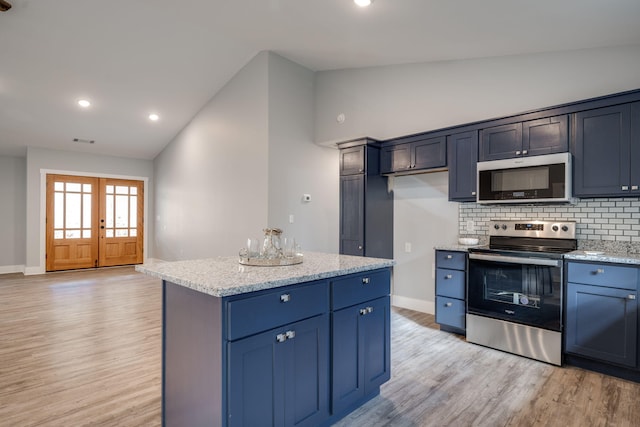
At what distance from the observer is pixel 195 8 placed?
12.5 feet

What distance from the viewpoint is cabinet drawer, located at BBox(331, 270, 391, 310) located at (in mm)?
2051

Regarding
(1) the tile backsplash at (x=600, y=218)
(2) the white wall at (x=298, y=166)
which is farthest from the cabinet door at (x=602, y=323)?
(2) the white wall at (x=298, y=166)

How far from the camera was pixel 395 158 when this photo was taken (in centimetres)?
444

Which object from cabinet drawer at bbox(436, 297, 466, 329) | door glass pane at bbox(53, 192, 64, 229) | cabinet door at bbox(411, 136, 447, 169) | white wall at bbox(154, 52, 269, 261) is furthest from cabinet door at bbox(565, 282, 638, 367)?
door glass pane at bbox(53, 192, 64, 229)

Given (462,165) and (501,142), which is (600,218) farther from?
(462,165)

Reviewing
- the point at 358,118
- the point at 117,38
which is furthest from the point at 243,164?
the point at 117,38

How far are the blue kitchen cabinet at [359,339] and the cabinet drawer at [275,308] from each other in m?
0.14

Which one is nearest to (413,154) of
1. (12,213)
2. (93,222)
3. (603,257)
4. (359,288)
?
(603,257)

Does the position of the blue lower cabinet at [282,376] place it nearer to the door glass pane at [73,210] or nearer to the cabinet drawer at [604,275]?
the cabinet drawer at [604,275]

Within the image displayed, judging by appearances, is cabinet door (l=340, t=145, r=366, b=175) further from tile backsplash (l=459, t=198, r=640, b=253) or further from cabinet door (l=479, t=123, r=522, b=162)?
tile backsplash (l=459, t=198, r=640, b=253)

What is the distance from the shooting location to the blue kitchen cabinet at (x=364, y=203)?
177 inches

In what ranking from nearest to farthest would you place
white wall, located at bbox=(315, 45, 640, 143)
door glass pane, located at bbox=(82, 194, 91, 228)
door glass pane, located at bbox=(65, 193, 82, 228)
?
white wall, located at bbox=(315, 45, 640, 143), door glass pane, located at bbox=(65, 193, 82, 228), door glass pane, located at bbox=(82, 194, 91, 228)

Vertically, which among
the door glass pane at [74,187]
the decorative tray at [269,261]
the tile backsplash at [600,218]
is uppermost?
the door glass pane at [74,187]

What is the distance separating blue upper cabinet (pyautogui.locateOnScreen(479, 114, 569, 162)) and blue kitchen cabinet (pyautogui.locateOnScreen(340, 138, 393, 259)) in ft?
4.51
